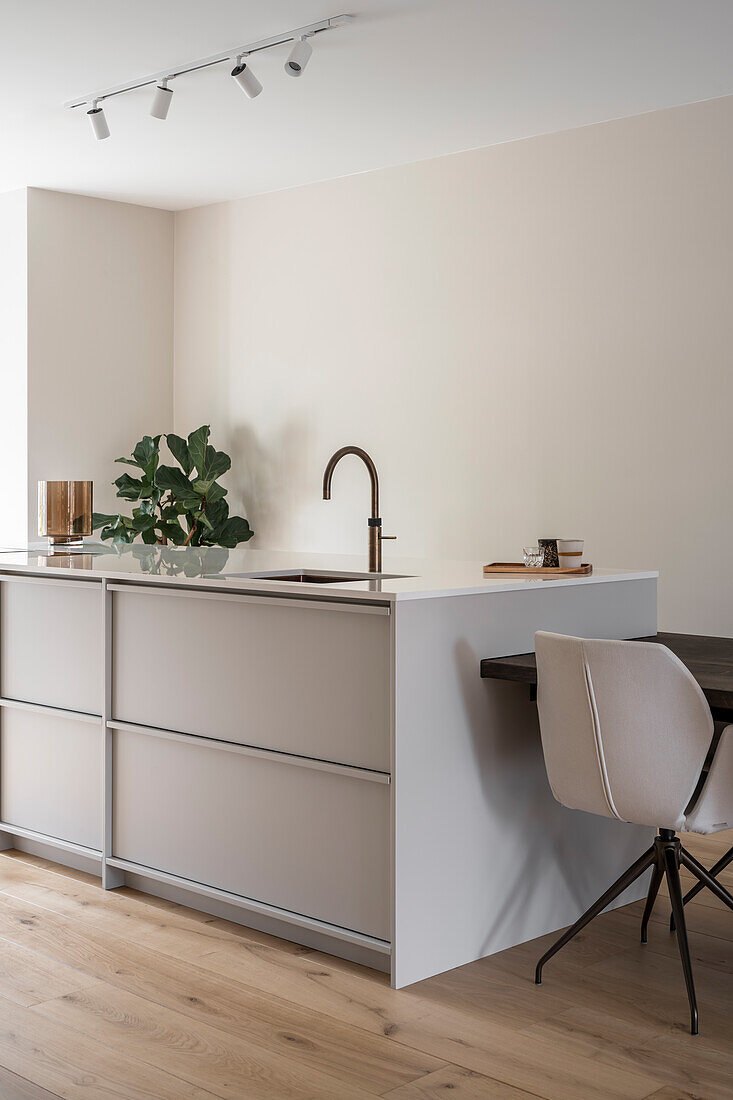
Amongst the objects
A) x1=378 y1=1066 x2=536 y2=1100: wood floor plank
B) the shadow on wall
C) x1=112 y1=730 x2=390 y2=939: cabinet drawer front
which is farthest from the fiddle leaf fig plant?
x1=378 y1=1066 x2=536 y2=1100: wood floor plank

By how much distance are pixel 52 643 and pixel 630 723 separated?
1831 mm

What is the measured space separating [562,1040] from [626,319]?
3.13 m

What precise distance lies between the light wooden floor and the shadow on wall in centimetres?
329

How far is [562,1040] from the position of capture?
2326 mm

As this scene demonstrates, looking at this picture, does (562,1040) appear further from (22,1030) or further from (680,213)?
(680,213)

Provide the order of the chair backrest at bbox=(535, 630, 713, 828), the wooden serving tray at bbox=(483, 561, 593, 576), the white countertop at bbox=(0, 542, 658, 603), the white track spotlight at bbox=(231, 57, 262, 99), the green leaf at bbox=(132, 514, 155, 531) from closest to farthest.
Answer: the chair backrest at bbox=(535, 630, 713, 828), the white countertop at bbox=(0, 542, 658, 603), the wooden serving tray at bbox=(483, 561, 593, 576), the white track spotlight at bbox=(231, 57, 262, 99), the green leaf at bbox=(132, 514, 155, 531)

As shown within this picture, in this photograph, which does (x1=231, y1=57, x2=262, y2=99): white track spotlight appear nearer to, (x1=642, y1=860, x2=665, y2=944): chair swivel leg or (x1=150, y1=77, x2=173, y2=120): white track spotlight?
(x1=150, y1=77, x2=173, y2=120): white track spotlight

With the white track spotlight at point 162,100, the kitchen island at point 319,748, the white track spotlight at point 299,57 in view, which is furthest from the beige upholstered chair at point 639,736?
the white track spotlight at point 162,100

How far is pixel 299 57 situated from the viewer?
3.79m

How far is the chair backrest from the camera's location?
2344 millimetres

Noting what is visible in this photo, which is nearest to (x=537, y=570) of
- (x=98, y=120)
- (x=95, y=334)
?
(x=98, y=120)

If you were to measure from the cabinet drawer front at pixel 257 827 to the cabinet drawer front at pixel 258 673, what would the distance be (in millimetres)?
74

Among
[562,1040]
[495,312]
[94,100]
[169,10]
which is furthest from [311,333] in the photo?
[562,1040]

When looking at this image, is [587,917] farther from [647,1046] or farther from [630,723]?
[630,723]
